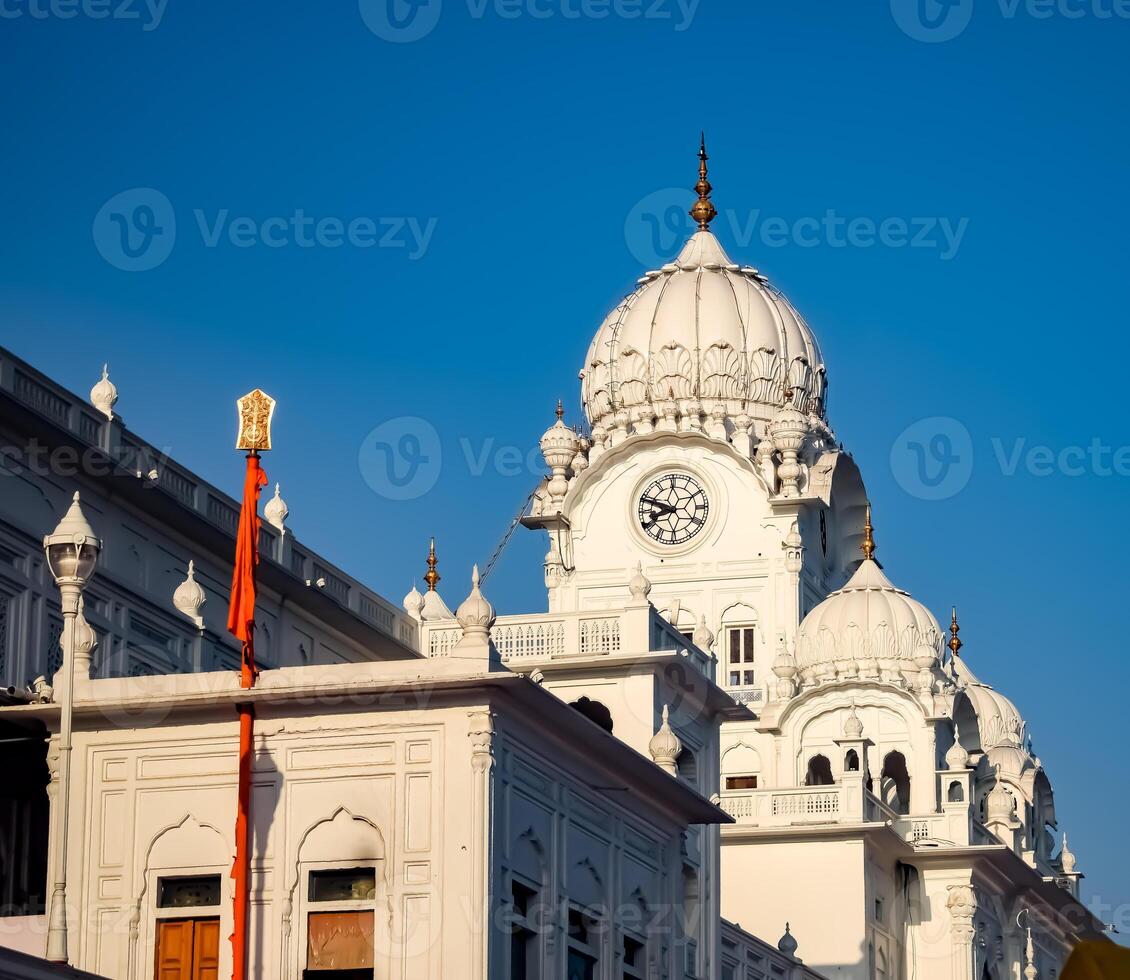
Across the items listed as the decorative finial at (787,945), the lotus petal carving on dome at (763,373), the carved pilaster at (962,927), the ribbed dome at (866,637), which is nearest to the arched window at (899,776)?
the ribbed dome at (866,637)

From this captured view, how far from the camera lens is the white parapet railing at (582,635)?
3822 cm

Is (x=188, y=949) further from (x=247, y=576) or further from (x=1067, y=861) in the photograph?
(x=1067, y=861)

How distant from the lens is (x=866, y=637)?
59.5m

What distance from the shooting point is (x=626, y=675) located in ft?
125

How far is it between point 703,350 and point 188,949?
44.4m

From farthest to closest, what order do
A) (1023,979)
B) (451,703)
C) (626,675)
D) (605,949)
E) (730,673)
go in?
(730,673) → (1023,979) → (626,675) → (605,949) → (451,703)

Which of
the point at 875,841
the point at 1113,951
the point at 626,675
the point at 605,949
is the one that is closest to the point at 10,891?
the point at 605,949

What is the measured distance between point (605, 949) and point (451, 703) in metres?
5.11

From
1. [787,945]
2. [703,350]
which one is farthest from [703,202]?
[787,945]

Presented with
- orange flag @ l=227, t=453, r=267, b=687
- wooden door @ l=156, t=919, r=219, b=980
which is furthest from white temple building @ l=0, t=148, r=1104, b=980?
orange flag @ l=227, t=453, r=267, b=687

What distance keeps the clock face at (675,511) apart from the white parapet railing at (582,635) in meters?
28.7

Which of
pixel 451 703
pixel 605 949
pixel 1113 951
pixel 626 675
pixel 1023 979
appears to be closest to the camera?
pixel 1113 951

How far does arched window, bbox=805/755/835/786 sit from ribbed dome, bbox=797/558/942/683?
95.5 inches

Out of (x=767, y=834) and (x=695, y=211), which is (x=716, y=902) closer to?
(x=767, y=834)
